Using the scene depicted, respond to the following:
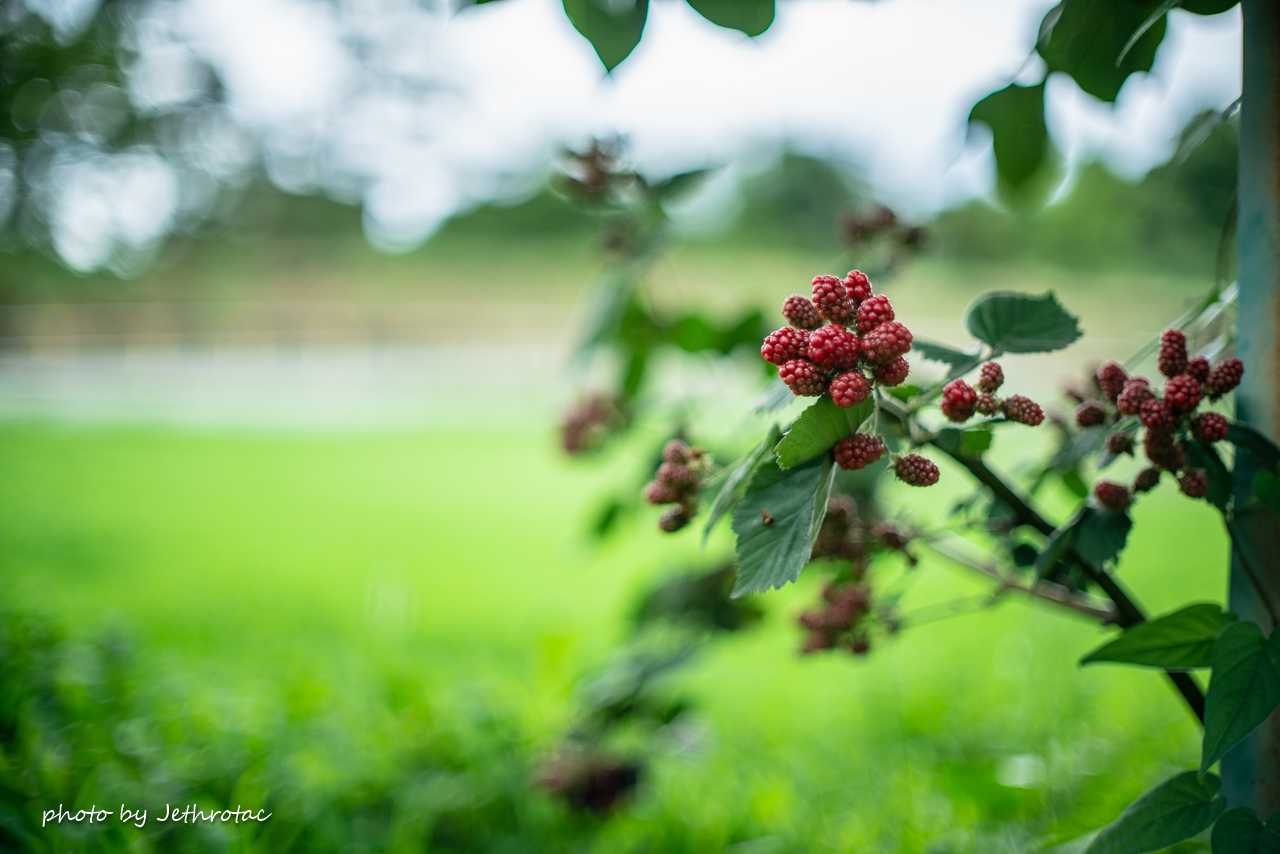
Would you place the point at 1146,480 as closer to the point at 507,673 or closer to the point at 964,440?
the point at 964,440

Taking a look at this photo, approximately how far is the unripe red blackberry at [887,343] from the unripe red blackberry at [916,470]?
0.04 m

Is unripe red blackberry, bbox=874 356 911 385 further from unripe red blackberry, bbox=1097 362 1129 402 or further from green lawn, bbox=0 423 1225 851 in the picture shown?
green lawn, bbox=0 423 1225 851

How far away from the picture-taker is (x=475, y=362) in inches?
285

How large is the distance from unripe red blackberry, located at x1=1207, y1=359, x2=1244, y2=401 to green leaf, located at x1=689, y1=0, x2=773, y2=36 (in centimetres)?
23

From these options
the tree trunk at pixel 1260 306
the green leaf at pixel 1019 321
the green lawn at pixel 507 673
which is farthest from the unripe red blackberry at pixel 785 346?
the green lawn at pixel 507 673

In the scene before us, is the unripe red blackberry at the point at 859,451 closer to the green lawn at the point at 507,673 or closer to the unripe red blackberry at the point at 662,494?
the unripe red blackberry at the point at 662,494

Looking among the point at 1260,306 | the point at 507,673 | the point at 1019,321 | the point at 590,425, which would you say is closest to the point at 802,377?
the point at 1019,321

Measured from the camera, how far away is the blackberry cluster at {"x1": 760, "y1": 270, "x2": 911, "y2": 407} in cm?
31

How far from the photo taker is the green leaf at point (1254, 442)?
38 centimetres

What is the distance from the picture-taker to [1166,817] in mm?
377

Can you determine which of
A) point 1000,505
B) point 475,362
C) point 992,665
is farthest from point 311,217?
point 1000,505

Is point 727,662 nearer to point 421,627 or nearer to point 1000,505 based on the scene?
point 421,627

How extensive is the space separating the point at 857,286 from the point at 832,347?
0.12 feet

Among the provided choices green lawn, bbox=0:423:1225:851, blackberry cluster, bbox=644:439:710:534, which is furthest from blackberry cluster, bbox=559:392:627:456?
blackberry cluster, bbox=644:439:710:534
